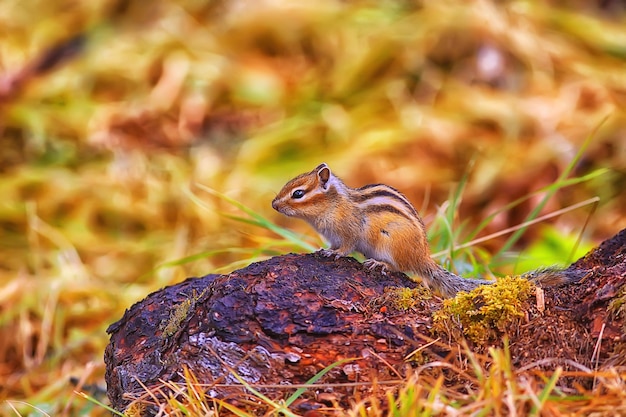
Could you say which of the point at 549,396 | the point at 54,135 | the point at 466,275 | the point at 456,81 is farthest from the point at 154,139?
the point at 549,396

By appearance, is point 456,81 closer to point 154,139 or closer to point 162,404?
point 154,139

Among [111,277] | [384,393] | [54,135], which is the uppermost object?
[384,393]

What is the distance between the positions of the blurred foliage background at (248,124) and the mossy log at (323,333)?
2.11 m

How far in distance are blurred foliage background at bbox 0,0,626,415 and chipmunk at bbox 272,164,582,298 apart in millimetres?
1623

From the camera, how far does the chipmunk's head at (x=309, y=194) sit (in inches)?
126

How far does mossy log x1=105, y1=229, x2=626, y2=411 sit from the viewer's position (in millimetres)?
2152

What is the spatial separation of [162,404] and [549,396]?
976mm

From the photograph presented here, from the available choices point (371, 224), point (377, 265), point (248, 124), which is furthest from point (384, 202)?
point (248, 124)

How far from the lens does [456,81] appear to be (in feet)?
22.4

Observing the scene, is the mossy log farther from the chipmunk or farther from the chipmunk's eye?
the chipmunk's eye

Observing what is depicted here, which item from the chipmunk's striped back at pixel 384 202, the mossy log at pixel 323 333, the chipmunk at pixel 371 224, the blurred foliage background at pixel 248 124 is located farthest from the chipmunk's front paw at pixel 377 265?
the blurred foliage background at pixel 248 124

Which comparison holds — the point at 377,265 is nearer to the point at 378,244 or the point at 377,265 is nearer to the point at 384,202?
the point at 378,244

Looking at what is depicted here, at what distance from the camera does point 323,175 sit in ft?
10.5

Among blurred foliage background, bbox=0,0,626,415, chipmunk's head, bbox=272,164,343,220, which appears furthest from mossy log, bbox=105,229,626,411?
blurred foliage background, bbox=0,0,626,415
